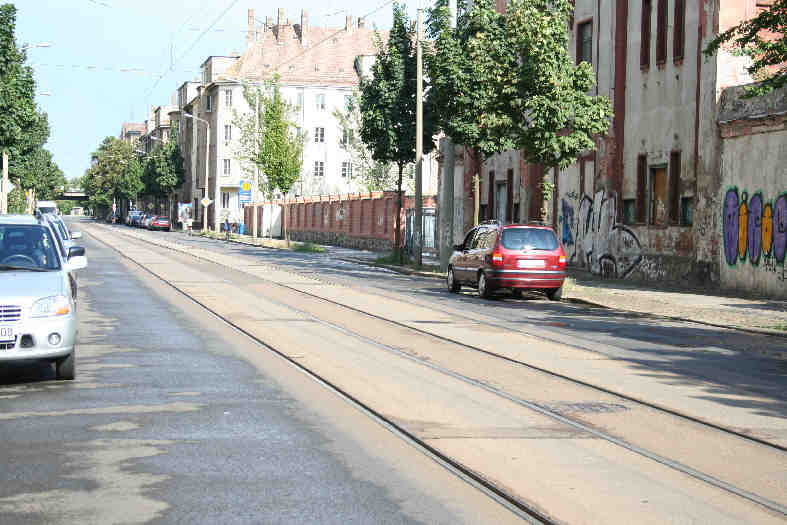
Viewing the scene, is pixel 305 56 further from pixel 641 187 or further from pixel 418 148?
pixel 641 187

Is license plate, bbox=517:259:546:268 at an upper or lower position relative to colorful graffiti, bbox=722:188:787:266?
lower

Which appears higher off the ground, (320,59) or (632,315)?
(320,59)

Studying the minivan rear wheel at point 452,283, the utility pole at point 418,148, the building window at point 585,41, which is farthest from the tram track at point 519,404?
the building window at point 585,41

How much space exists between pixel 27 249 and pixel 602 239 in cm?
2409

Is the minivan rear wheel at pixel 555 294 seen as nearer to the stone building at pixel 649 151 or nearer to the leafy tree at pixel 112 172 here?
the stone building at pixel 649 151

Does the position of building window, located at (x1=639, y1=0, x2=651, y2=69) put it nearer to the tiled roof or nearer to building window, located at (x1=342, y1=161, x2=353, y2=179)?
the tiled roof

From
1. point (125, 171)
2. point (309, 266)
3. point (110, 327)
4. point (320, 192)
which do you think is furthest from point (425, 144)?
point (125, 171)

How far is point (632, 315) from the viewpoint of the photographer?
20.5 meters

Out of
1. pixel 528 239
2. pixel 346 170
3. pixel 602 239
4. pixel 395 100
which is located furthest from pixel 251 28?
pixel 528 239

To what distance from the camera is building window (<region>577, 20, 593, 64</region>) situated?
3521cm

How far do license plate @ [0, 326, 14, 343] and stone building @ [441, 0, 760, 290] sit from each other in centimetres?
1997

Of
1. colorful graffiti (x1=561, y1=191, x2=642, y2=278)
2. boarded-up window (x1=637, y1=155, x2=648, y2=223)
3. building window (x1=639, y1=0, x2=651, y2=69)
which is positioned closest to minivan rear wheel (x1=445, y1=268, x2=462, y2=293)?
colorful graffiti (x1=561, y1=191, x2=642, y2=278)

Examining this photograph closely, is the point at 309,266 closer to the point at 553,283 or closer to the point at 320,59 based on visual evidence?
the point at 553,283

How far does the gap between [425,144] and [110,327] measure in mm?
26358
